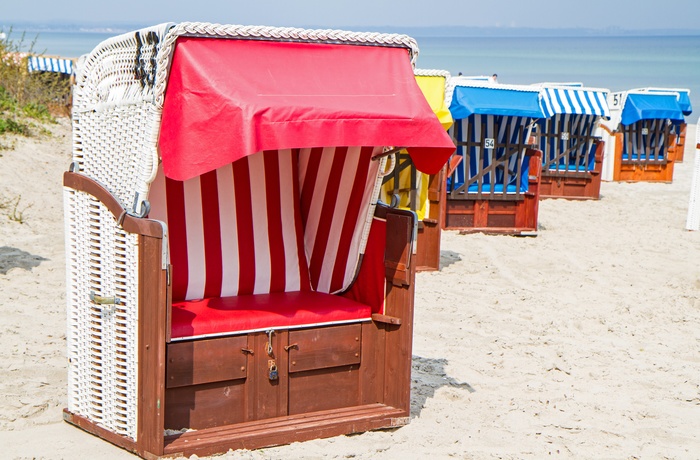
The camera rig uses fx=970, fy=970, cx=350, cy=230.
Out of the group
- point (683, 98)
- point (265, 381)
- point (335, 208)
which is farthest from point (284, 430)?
point (683, 98)

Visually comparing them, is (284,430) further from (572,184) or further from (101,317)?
(572,184)

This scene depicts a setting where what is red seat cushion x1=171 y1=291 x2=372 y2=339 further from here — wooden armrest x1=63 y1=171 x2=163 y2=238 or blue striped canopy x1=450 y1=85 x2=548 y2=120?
blue striped canopy x1=450 y1=85 x2=548 y2=120

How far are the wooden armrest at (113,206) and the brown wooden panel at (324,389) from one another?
3.86ft

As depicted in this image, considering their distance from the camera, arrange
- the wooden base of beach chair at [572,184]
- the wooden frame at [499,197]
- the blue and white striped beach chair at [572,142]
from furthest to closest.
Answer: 1. the wooden base of beach chair at [572,184]
2. the blue and white striped beach chair at [572,142]
3. the wooden frame at [499,197]

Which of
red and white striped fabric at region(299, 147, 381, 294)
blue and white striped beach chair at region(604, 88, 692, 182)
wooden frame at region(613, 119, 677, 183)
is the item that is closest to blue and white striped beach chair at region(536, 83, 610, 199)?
blue and white striped beach chair at region(604, 88, 692, 182)

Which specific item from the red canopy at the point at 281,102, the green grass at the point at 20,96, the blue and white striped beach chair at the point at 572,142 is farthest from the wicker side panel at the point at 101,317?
the blue and white striped beach chair at the point at 572,142

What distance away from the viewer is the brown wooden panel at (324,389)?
198 inches

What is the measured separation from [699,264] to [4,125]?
31.5ft

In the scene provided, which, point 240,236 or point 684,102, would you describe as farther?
point 684,102

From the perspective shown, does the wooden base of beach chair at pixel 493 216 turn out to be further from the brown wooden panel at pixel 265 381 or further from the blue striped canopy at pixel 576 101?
the brown wooden panel at pixel 265 381

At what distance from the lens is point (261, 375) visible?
4.89 meters

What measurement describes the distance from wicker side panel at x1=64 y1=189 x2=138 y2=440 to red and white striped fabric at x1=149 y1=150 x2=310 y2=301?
1.64 feet

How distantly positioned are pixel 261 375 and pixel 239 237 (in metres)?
0.91

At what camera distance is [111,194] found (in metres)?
4.52
